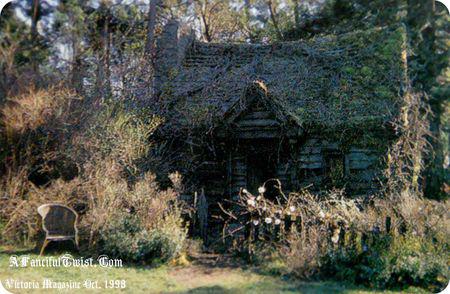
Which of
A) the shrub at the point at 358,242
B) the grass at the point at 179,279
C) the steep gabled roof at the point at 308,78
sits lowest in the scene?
the grass at the point at 179,279

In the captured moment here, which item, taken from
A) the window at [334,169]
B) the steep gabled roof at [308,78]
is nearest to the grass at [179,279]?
the window at [334,169]

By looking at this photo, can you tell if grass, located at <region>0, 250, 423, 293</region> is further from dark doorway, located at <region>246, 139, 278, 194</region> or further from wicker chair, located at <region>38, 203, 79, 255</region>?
dark doorway, located at <region>246, 139, 278, 194</region>

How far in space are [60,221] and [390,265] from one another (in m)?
6.77

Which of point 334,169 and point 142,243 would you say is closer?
point 142,243

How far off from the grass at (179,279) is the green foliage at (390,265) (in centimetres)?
27

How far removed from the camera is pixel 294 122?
11.8m

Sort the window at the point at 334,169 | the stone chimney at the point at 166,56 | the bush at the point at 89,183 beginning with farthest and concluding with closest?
the stone chimney at the point at 166,56 → the window at the point at 334,169 → the bush at the point at 89,183

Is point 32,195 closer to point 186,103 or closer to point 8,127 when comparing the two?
point 8,127

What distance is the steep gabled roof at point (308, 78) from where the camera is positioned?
488 inches

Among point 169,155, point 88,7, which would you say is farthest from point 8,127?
point 88,7

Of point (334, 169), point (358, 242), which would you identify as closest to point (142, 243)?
point (358, 242)

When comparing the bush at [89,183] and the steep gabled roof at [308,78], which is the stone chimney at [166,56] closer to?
the steep gabled roof at [308,78]

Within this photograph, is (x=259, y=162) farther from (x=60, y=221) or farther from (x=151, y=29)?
(x=151, y=29)

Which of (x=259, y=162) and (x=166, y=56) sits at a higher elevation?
(x=166, y=56)
